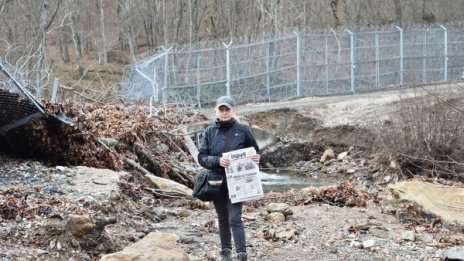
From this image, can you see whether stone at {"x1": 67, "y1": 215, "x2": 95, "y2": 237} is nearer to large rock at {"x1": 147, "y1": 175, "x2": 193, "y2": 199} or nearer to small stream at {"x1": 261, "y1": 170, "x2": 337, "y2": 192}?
large rock at {"x1": 147, "y1": 175, "x2": 193, "y2": 199}

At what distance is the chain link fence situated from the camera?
20766mm

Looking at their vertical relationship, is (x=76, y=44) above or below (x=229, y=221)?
above

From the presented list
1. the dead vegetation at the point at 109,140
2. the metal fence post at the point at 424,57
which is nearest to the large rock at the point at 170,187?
the dead vegetation at the point at 109,140

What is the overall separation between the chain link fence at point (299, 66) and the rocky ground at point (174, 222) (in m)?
9.31

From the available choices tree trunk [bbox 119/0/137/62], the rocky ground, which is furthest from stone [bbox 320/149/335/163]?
tree trunk [bbox 119/0/137/62]

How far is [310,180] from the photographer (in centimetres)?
1577

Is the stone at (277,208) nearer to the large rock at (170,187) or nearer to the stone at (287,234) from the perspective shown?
the stone at (287,234)

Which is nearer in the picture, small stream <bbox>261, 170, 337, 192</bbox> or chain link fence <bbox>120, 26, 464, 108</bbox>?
small stream <bbox>261, 170, 337, 192</bbox>

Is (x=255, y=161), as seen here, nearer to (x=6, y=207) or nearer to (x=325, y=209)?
(x=6, y=207)

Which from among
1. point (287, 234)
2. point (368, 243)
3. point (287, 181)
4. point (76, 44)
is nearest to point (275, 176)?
point (287, 181)

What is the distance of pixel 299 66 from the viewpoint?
23.0 m

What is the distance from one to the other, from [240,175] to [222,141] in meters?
0.37

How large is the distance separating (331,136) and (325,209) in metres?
9.00

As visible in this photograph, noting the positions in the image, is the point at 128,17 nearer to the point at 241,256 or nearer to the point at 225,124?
the point at 225,124
